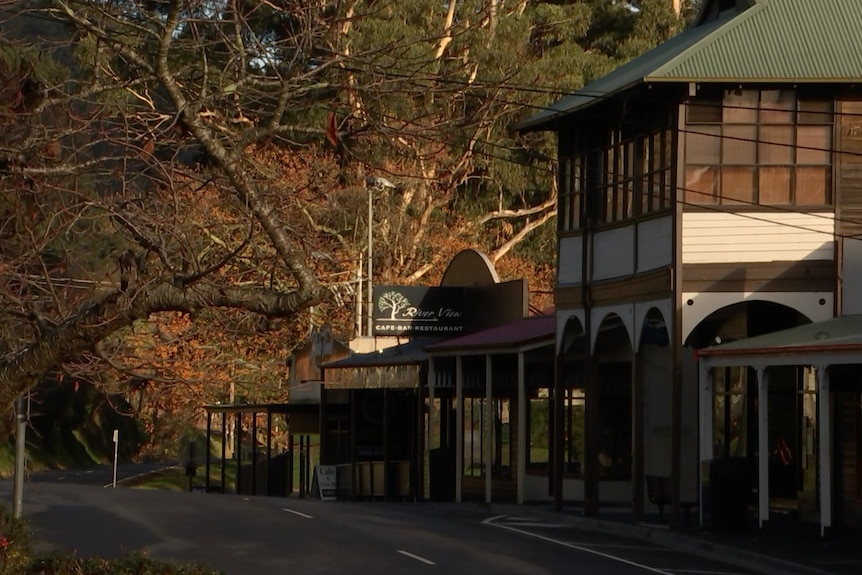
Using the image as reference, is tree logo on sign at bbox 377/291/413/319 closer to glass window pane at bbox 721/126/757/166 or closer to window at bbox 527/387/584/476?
window at bbox 527/387/584/476

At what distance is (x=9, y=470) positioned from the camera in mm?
55812

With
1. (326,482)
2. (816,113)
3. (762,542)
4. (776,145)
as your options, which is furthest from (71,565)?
(326,482)

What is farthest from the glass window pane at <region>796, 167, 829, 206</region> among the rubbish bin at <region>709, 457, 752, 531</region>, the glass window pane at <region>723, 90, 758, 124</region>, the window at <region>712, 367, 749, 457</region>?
the rubbish bin at <region>709, 457, 752, 531</region>

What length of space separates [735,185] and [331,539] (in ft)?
29.3

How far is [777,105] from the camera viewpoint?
2542cm

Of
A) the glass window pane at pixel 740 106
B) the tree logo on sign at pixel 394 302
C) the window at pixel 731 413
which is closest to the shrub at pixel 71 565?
the glass window pane at pixel 740 106

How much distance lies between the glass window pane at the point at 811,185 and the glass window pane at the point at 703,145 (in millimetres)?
1397

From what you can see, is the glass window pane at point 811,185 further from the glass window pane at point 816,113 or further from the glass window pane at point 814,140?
the glass window pane at point 816,113

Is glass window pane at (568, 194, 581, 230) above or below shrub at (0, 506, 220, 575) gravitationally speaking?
above

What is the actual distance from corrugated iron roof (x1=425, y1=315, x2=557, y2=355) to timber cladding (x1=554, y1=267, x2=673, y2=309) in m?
1.70

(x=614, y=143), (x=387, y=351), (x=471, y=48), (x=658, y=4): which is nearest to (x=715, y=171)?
(x=614, y=143)

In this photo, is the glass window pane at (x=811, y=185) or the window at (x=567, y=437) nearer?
the glass window pane at (x=811, y=185)

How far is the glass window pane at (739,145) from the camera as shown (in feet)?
83.4

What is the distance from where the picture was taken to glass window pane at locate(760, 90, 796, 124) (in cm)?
2538
